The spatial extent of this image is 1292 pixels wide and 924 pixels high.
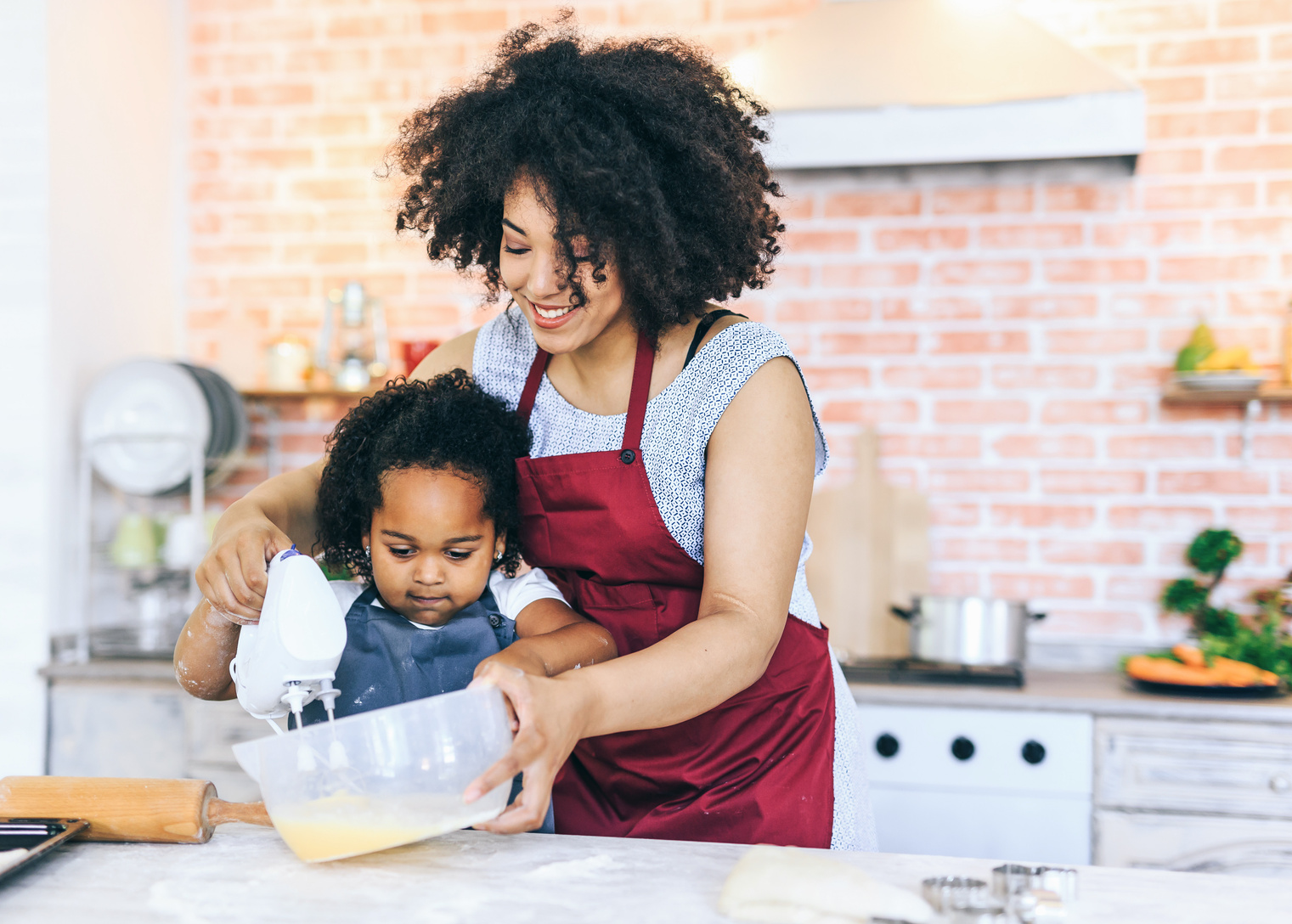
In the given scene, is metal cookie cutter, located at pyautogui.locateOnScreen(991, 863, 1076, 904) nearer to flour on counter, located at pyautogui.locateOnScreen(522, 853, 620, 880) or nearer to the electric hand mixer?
flour on counter, located at pyautogui.locateOnScreen(522, 853, 620, 880)

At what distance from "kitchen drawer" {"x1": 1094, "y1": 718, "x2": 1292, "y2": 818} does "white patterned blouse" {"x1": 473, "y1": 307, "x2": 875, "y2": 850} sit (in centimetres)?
96

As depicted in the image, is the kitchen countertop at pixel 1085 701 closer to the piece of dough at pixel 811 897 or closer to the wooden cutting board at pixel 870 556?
the wooden cutting board at pixel 870 556

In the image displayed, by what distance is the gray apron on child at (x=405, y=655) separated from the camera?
3.97 feet

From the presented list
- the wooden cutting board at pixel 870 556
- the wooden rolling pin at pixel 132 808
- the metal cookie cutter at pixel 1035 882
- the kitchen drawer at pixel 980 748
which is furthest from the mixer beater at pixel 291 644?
the wooden cutting board at pixel 870 556

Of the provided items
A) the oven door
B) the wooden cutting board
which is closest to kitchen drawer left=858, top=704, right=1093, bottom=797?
the oven door

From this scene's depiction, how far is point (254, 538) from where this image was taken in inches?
39.6

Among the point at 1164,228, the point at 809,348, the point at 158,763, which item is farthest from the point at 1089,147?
the point at 158,763

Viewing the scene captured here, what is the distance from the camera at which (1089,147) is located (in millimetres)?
1987

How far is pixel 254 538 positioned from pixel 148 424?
5.25 ft

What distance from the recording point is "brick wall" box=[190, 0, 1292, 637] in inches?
97.3

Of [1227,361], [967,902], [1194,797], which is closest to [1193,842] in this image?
[1194,797]

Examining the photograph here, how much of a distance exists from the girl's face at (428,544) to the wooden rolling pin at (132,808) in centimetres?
32

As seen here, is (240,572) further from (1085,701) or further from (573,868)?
(1085,701)

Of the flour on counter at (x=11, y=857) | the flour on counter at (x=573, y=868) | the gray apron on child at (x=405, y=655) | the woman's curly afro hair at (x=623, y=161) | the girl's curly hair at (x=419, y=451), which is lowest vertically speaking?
the flour on counter at (x=573, y=868)
